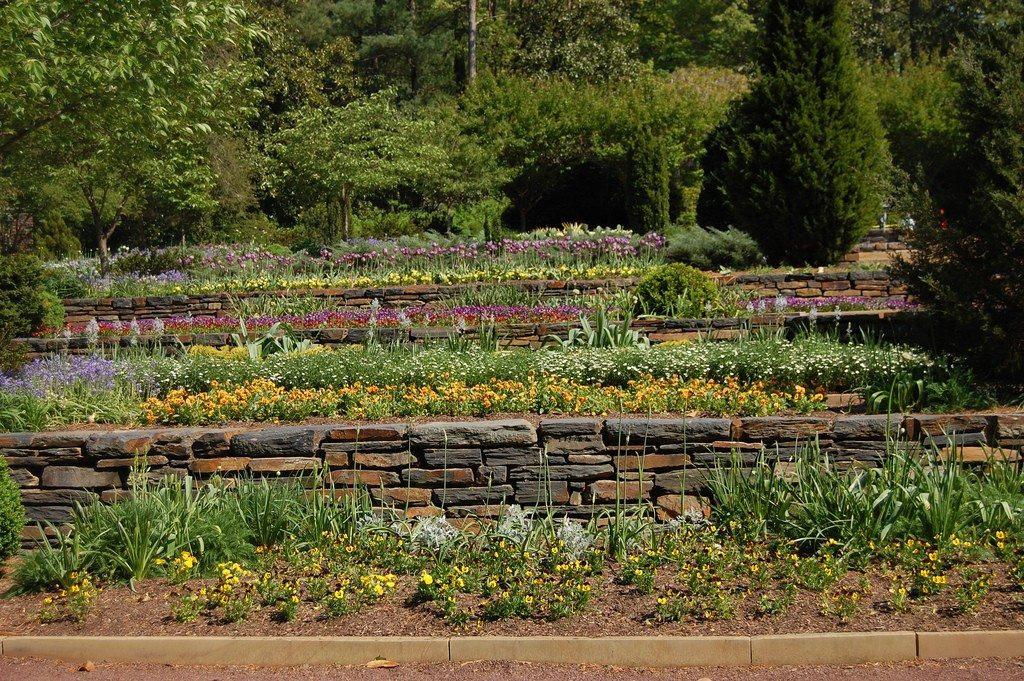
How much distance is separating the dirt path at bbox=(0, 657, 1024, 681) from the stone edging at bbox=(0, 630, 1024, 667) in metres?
0.04

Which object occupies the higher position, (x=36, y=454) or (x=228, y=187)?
(x=228, y=187)

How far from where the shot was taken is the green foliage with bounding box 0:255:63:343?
11.8 m

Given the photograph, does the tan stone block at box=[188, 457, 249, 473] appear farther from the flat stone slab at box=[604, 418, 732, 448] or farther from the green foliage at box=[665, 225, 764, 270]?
the green foliage at box=[665, 225, 764, 270]

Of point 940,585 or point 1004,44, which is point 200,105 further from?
point 940,585

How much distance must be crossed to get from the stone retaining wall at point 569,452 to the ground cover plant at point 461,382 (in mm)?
762

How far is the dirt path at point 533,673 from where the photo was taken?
4.23 metres

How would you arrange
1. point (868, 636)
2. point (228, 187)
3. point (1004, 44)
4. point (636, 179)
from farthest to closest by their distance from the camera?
point (228, 187) < point (636, 179) < point (1004, 44) < point (868, 636)

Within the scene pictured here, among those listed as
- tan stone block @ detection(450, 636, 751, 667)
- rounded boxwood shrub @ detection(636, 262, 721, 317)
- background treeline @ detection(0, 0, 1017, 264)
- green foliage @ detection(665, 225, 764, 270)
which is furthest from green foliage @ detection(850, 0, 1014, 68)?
tan stone block @ detection(450, 636, 751, 667)

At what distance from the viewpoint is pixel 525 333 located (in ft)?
33.2

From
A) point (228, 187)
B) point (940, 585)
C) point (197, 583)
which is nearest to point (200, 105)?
point (197, 583)

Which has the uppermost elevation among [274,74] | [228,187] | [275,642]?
[274,74]

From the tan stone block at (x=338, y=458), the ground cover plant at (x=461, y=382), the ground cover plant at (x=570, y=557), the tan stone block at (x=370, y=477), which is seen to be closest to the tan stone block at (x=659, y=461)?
the ground cover plant at (x=570, y=557)

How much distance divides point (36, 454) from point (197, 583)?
148 centimetres

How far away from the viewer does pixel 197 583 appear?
5.11 metres
